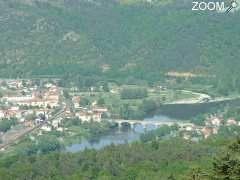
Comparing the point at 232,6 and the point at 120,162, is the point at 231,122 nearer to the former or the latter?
the point at 120,162

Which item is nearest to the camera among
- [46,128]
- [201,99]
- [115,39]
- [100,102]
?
[46,128]

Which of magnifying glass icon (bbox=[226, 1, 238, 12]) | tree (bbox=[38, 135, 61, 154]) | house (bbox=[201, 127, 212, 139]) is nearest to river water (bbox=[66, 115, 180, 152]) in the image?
tree (bbox=[38, 135, 61, 154])

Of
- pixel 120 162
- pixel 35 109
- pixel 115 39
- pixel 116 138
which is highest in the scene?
pixel 115 39

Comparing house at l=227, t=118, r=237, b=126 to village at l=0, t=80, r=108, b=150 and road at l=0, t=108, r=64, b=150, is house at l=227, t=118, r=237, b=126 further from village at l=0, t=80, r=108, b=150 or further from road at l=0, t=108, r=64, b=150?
road at l=0, t=108, r=64, b=150

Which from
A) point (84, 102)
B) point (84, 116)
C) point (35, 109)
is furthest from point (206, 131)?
point (84, 102)

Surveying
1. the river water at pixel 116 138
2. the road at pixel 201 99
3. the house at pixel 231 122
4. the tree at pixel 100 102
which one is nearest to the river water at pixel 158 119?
the river water at pixel 116 138

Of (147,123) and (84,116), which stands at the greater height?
(84,116)
